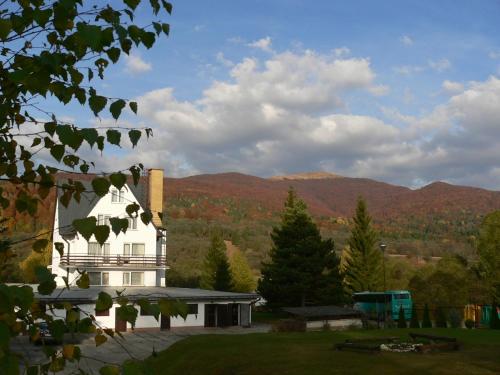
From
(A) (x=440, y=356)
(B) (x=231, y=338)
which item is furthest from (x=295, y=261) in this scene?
(A) (x=440, y=356)

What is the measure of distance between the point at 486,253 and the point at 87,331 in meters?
55.9

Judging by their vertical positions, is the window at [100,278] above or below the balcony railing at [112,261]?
below

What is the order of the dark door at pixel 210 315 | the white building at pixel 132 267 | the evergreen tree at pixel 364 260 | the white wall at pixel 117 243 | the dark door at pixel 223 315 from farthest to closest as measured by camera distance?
the evergreen tree at pixel 364 260 → the white wall at pixel 117 243 → the dark door at pixel 223 315 → the dark door at pixel 210 315 → the white building at pixel 132 267

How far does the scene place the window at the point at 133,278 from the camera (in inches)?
2050

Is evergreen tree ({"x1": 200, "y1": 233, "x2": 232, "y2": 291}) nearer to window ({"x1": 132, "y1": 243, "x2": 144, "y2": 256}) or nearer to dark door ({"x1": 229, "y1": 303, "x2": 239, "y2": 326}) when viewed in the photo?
window ({"x1": 132, "y1": 243, "x2": 144, "y2": 256})

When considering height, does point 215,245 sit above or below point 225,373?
above

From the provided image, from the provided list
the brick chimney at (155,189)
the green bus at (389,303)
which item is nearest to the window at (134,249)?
the brick chimney at (155,189)

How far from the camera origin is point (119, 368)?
2912 millimetres

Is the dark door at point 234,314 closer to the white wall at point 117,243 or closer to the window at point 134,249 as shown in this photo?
the white wall at point 117,243

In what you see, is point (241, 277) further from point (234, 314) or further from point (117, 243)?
point (117, 243)

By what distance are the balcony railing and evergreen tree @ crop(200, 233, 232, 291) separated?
1111 cm

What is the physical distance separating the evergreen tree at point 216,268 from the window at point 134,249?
13.0 m

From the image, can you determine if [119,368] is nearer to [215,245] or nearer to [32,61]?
[32,61]

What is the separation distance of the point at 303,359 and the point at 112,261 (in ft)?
106
